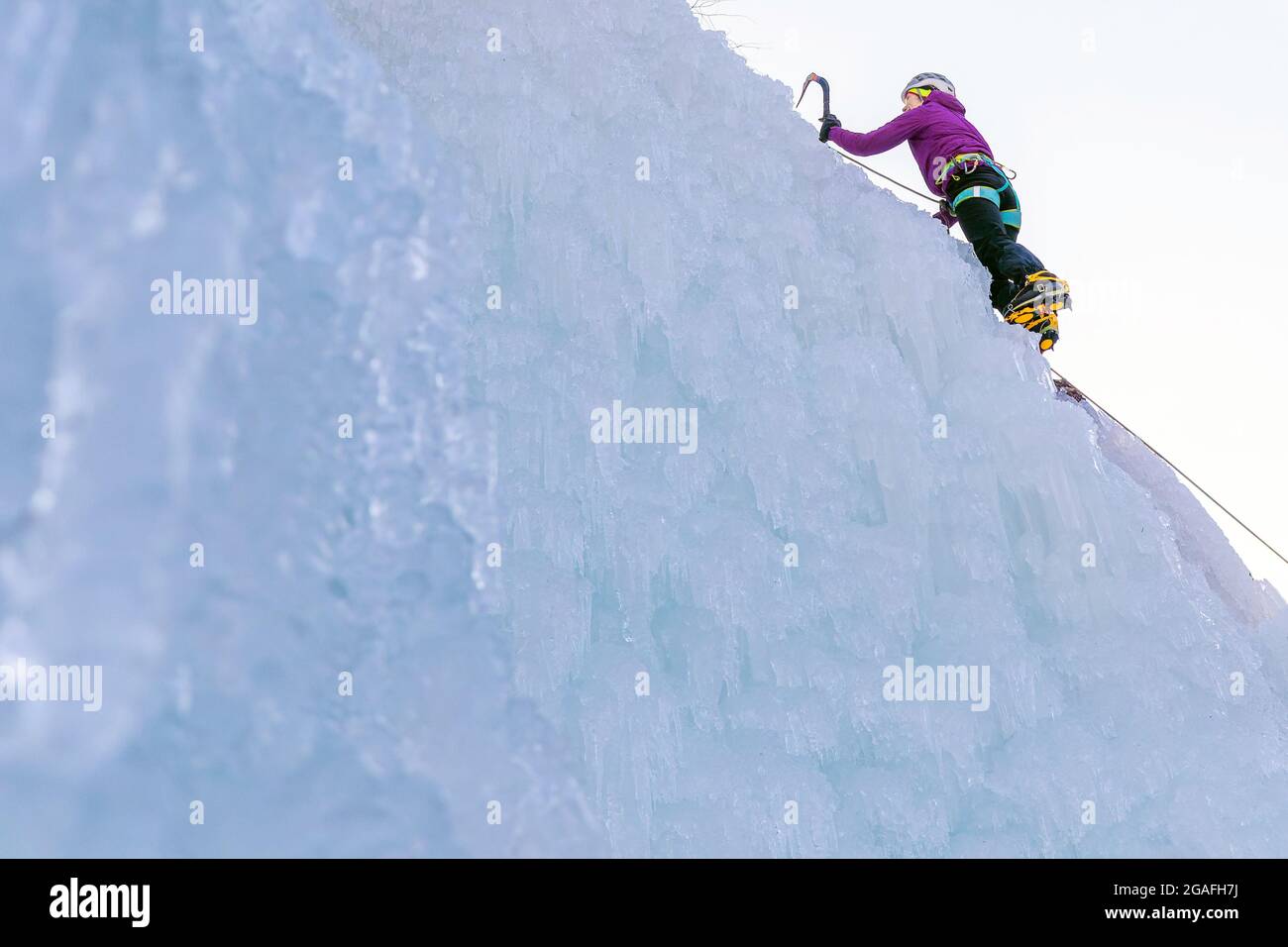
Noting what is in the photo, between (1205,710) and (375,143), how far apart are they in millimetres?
3994

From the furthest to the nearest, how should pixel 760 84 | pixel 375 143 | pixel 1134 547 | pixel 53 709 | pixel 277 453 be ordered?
pixel 760 84
pixel 1134 547
pixel 375 143
pixel 277 453
pixel 53 709

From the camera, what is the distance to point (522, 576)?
412 centimetres

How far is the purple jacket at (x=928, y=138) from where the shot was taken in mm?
5988

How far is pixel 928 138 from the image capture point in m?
6.11

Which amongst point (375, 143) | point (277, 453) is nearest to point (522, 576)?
point (277, 453)

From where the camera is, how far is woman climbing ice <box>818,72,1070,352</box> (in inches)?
207

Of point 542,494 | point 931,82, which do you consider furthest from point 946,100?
point 542,494

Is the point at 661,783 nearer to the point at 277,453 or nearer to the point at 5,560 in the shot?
the point at 277,453
